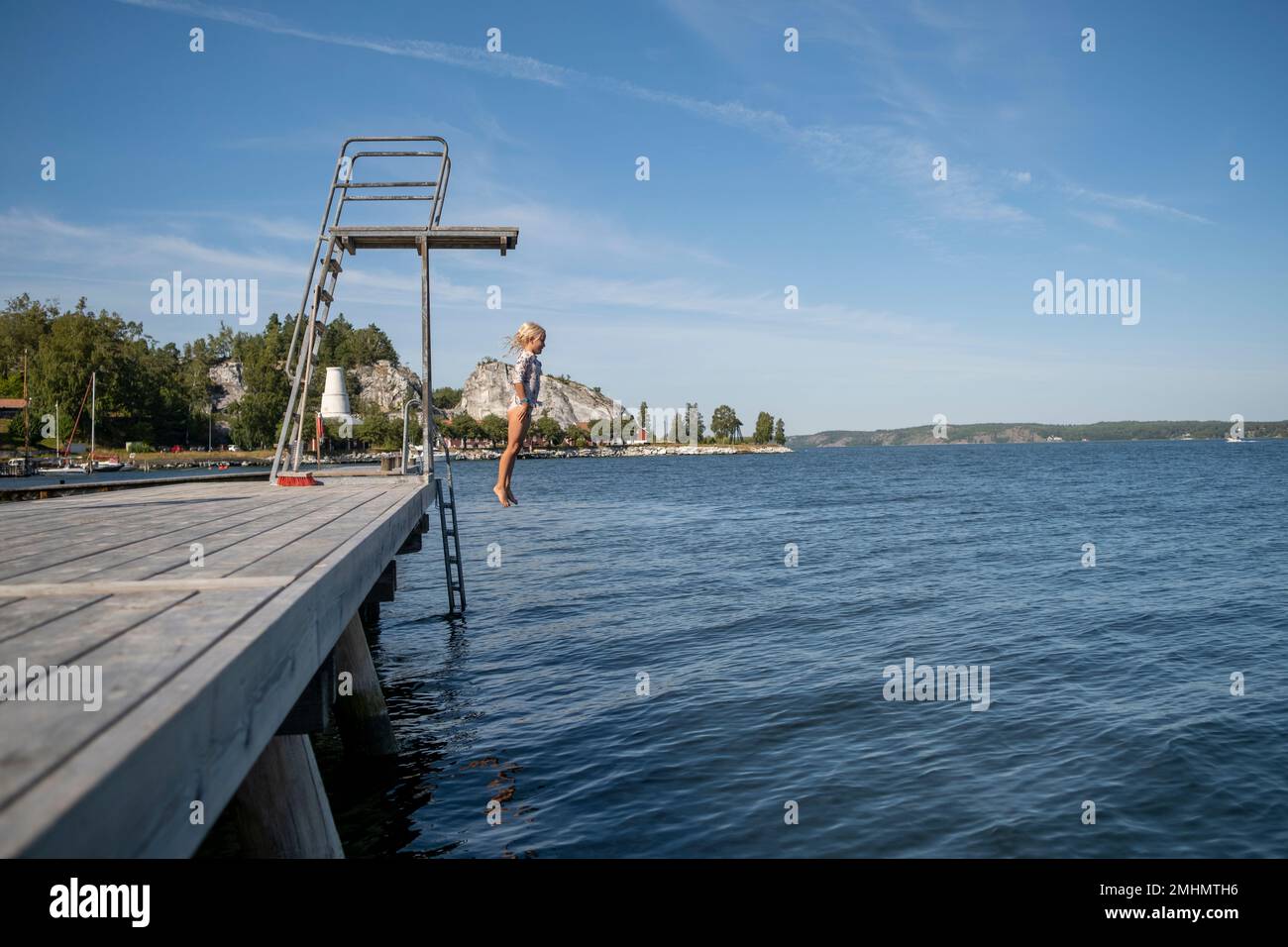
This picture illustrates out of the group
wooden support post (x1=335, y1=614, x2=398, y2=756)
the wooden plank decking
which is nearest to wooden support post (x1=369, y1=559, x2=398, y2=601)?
wooden support post (x1=335, y1=614, x2=398, y2=756)

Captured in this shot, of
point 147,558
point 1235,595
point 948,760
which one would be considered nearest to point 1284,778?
point 948,760

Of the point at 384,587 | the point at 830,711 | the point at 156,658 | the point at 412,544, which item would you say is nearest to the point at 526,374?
the point at 384,587

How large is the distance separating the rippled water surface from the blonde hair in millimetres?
5448

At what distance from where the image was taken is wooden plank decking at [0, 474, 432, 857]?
237cm

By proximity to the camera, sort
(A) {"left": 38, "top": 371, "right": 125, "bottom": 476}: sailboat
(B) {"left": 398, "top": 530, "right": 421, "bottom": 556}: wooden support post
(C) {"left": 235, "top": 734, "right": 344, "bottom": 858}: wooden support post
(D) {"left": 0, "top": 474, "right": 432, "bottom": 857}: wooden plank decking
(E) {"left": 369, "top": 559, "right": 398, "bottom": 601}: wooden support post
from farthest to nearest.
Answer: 1. (A) {"left": 38, "top": 371, "right": 125, "bottom": 476}: sailboat
2. (B) {"left": 398, "top": 530, "right": 421, "bottom": 556}: wooden support post
3. (E) {"left": 369, "top": 559, "right": 398, "bottom": 601}: wooden support post
4. (C) {"left": 235, "top": 734, "right": 344, "bottom": 858}: wooden support post
5. (D) {"left": 0, "top": 474, "right": 432, "bottom": 857}: wooden plank decking

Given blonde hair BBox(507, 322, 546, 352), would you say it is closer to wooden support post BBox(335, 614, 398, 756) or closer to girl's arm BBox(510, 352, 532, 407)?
girl's arm BBox(510, 352, 532, 407)

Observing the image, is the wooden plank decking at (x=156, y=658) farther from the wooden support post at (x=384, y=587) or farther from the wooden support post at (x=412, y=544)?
the wooden support post at (x=412, y=544)

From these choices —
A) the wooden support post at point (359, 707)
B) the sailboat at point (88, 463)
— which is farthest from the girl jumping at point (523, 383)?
the sailboat at point (88, 463)

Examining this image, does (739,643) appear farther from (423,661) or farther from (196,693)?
(196,693)

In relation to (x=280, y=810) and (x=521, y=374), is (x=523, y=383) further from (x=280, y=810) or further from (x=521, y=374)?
(x=280, y=810)

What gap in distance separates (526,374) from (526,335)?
1.85 ft

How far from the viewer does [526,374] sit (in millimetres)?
11453

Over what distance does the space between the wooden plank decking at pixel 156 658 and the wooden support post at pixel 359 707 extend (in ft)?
14.4

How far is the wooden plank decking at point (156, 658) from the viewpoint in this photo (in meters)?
2.37
